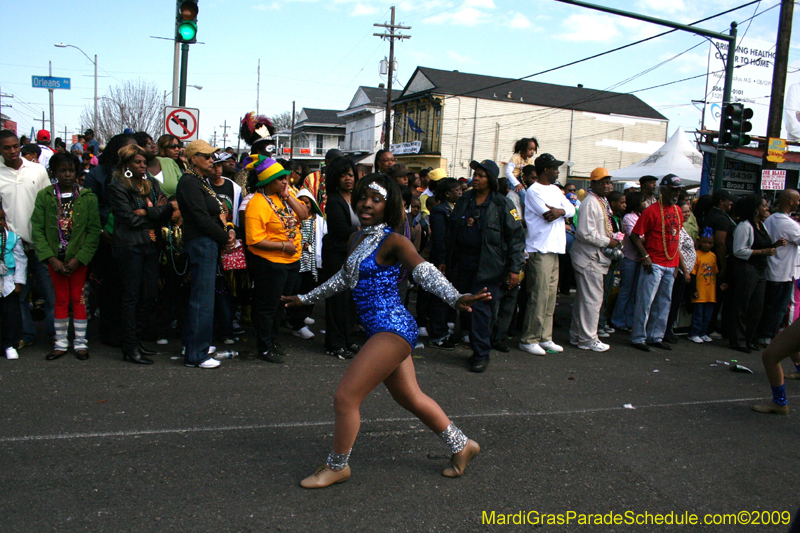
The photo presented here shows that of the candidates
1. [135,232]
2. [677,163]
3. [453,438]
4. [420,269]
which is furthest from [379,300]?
[677,163]

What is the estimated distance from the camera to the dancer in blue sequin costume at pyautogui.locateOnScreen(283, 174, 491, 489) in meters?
3.39

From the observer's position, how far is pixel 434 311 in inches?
288

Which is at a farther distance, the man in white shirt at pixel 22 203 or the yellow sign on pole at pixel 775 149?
the yellow sign on pole at pixel 775 149

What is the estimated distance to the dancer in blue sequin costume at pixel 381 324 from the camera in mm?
3387

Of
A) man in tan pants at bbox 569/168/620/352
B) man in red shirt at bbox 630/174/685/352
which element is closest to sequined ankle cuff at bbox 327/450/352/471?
man in tan pants at bbox 569/168/620/352

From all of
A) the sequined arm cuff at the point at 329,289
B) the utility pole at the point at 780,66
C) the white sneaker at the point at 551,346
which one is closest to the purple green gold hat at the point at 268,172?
the sequined arm cuff at the point at 329,289

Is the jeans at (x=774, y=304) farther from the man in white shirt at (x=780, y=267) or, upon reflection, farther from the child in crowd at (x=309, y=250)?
the child in crowd at (x=309, y=250)

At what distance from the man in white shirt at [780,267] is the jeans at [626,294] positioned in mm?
1679

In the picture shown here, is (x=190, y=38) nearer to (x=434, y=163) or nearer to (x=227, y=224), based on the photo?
(x=227, y=224)

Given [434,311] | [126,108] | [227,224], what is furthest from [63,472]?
[126,108]

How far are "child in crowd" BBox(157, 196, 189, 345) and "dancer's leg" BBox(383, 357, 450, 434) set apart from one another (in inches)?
134

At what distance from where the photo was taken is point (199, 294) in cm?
576

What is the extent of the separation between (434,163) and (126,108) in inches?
829

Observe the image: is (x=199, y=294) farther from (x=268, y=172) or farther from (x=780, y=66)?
(x=780, y=66)
